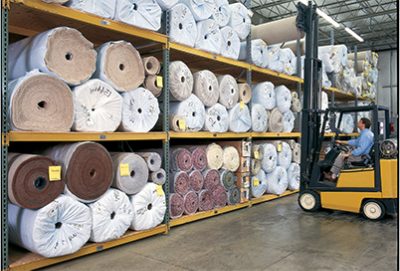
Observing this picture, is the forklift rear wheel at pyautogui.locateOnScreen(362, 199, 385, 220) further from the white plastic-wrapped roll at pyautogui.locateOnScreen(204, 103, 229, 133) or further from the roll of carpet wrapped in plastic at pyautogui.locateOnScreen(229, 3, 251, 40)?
the roll of carpet wrapped in plastic at pyautogui.locateOnScreen(229, 3, 251, 40)

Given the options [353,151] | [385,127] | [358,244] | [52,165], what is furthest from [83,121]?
[385,127]

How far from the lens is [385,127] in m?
6.28

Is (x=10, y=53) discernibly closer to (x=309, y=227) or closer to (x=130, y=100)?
(x=130, y=100)

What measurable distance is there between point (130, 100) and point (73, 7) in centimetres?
112

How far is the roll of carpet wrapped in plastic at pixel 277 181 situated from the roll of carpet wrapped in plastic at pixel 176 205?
247 centimetres

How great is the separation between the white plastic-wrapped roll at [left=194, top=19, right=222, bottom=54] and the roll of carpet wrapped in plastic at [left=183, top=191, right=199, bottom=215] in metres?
2.09

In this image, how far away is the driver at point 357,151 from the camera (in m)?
5.51

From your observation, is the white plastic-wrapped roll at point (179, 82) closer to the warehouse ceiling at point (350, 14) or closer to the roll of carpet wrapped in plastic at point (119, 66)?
the roll of carpet wrapped in plastic at point (119, 66)

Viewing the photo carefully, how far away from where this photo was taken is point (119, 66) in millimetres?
3918

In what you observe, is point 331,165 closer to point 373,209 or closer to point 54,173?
point 373,209

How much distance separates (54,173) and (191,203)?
2.19 metres

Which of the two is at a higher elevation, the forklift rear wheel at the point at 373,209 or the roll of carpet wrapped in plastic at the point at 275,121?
the roll of carpet wrapped in plastic at the point at 275,121

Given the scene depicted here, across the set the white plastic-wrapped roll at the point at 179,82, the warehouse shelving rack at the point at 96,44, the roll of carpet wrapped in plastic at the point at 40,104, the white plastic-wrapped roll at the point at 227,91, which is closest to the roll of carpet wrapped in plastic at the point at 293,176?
the warehouse shelving rack at the point at 96,44

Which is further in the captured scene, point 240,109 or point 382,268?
point 240,109
